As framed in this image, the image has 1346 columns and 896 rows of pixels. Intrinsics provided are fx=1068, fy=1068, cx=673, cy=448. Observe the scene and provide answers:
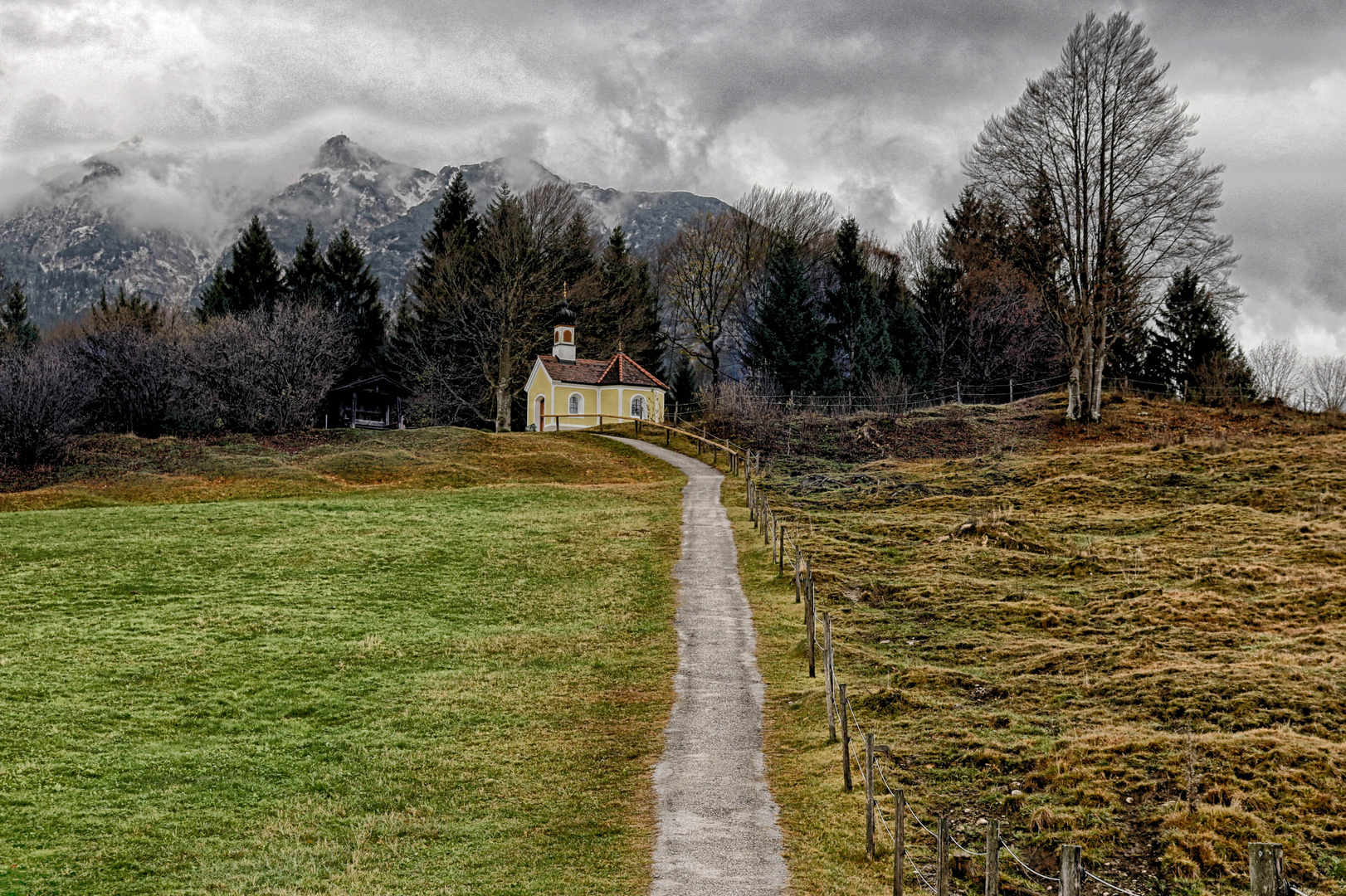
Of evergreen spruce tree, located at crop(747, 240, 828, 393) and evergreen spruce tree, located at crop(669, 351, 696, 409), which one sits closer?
evergreen spruce tree, located at crop(747, 240, 828, 393)

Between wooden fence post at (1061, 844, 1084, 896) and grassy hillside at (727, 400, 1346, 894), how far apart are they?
3.44 m

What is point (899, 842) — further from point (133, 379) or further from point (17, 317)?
point (17, 317)

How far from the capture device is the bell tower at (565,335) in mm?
63094

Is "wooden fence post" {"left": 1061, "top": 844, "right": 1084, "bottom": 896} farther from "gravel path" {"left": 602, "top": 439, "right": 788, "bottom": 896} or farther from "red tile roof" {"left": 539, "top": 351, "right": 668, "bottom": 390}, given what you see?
"red tile roof" {"left": 539, "top": 351, "right": 668, "bottom": 390}

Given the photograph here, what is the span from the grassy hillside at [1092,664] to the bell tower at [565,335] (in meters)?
29.5

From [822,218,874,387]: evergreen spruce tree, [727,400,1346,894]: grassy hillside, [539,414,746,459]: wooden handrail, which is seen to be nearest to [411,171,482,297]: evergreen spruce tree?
[539,414,746,459]: wooden handrail

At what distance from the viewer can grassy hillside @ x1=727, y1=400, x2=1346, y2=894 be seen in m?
11.4

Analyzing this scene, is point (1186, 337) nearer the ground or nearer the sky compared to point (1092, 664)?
nearer the sky

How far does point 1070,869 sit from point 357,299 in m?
68.6

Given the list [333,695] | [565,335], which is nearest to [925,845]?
[333,695]

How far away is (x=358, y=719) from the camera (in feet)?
54.1

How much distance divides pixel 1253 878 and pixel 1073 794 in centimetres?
691

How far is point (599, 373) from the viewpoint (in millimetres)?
63344

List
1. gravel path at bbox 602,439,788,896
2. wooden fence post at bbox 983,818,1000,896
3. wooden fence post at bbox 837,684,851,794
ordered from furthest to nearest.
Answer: wooden fence post at bbox 837,684,851,794 < gravel path at bbox 602,439,788,896 < wooden fence post at bbox 983,818,1000,896
